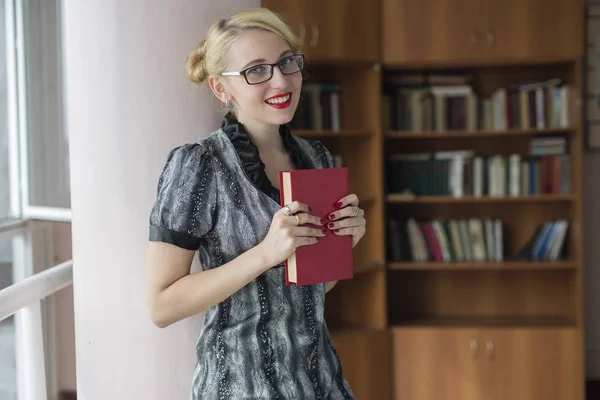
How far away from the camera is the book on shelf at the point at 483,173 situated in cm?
427

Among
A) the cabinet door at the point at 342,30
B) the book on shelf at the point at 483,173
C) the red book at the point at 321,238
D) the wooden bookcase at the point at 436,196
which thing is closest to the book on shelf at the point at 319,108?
the wooden bookcase at the point at 436,196

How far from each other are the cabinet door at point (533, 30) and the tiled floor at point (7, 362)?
2.72 m

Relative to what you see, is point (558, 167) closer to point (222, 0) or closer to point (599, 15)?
point (599, 15)

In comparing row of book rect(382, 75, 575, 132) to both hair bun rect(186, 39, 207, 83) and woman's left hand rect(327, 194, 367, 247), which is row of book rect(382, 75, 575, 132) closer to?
hair bun rect(186, 39, 207, 83)

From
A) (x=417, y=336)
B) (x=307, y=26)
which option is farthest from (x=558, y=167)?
(x=307, y=26)

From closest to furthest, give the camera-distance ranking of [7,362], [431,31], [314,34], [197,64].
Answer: [197,64] → [7,362] → [314,34] → [431,31]

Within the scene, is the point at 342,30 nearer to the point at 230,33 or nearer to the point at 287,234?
the point at 230,33

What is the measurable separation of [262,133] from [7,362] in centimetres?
231

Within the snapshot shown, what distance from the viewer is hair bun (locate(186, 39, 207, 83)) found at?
154 cm

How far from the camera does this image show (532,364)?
411cm

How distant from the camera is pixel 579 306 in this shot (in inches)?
163

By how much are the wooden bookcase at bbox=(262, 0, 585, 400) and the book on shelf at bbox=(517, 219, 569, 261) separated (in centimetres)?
7

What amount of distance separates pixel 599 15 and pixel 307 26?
1.87 meters

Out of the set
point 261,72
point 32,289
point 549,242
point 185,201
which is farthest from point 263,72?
point 549,242
